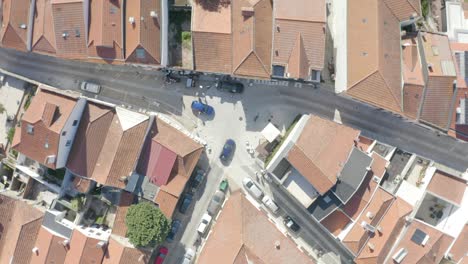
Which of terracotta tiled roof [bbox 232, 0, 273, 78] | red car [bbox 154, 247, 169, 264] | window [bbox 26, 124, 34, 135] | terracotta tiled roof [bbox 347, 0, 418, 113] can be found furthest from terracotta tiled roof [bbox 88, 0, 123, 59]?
terracotta tiled roof [bbox 347, 0, 418, 113]

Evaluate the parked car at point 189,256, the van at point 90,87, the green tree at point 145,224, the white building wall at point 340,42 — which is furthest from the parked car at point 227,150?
the van at point 90,87

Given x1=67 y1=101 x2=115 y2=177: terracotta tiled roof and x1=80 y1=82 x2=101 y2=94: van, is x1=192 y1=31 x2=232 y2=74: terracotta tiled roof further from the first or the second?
x1=80 y1=82 x2=101 y2=94: van

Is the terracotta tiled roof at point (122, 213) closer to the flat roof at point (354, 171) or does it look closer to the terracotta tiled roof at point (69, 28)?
the terracotta tiled roof at point (69, 28)

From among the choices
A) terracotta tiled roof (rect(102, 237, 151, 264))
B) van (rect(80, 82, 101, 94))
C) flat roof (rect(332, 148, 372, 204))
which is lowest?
terracotta tiled roof (rect(102, 237, 151, 264))

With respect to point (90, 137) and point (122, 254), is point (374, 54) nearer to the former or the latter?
point (90, 137)

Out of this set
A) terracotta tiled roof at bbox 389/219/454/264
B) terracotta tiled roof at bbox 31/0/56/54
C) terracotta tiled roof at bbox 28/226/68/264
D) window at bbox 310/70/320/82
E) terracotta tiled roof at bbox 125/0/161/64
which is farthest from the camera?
terracotta tiled roof at bbox 28/226/68/264

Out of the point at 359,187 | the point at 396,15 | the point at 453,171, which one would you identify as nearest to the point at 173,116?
the point at 359,187

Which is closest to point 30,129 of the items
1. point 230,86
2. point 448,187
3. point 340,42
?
point 230,86
